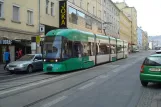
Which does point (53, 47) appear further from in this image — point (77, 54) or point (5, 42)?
point (5, 42)

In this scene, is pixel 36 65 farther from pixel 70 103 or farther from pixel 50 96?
pixel 70 103

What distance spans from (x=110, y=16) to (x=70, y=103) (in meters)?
68.0

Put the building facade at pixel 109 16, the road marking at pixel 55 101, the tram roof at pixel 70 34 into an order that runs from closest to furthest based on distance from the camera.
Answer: the road marking at pixel 55 101 < the tram roof at pixel 70 34 < the building facade at pixel 109 16

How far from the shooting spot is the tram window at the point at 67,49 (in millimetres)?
18750

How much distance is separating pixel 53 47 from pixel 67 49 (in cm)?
104

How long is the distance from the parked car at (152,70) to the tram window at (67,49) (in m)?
7.60

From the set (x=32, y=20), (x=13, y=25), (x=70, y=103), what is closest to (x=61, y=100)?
(x=70, y=103)

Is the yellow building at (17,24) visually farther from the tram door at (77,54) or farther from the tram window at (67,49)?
the tram window at (67,49)

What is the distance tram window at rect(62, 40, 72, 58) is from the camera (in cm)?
1875

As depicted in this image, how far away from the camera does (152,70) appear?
11891 mm

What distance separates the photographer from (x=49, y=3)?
115 feet

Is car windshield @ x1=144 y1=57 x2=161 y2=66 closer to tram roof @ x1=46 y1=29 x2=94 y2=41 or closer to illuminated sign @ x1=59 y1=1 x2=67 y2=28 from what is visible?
tram roof @ x1=46 y1=29 x2=94 y2=41

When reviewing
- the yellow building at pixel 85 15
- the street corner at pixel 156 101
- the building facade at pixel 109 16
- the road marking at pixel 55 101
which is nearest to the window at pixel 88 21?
the yellow building at pixel 85 15

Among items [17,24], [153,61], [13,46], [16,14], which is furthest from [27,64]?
[153,61]
